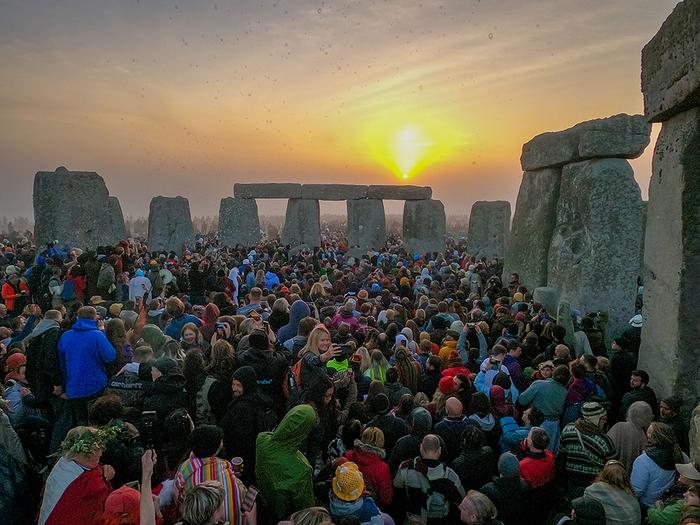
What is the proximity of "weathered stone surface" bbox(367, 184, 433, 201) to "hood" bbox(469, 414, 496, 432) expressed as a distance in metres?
19.7

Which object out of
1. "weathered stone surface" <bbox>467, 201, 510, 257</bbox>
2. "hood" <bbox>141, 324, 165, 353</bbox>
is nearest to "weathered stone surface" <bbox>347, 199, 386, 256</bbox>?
"weathered stone surface" <bbox>467, 201, 510, 257</bbox>

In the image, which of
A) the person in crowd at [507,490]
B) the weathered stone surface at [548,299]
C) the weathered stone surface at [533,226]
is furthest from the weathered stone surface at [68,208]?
the person in crowd at [507,490]

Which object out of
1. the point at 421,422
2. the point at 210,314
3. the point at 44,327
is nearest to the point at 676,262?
the point at 421,422

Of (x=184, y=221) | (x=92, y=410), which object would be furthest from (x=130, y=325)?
(x=184, y=221)

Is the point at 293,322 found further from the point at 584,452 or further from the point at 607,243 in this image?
the point at 607,243

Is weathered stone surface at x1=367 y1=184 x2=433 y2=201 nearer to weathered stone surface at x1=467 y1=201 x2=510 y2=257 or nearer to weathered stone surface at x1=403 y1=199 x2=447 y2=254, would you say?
weathered stone surface at x1=403 y1=199 x2=447 y2=254

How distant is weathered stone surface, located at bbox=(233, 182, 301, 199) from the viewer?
2320 centimetres

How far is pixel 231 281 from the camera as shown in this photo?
1048cm

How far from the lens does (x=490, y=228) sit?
20375 millimetres

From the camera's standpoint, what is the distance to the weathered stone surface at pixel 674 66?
350 cm

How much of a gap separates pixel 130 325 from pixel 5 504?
3.40 m

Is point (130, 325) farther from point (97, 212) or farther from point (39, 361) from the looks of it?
point (97, 212)

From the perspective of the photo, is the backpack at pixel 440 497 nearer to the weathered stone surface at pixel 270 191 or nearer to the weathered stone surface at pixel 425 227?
the weathered stone surface at pixel 425 227

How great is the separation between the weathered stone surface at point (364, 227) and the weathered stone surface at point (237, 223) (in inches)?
175
